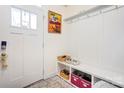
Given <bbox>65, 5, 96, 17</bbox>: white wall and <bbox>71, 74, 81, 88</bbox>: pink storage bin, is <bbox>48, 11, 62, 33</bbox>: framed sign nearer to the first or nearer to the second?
<bbox>65, 5, 96, 17</bbox>: white wall

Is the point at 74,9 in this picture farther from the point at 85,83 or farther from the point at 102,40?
the point at 85,83

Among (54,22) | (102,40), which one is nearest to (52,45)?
(54,22)

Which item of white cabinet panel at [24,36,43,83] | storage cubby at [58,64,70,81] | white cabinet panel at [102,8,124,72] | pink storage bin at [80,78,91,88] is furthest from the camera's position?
storage cubby at [58,64,70,81]

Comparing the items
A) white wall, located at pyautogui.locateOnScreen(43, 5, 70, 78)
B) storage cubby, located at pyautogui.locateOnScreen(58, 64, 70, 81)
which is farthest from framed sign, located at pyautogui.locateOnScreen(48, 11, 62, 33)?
storage cubby, located at pyautogui.locateOnScreen(58, 64, 70, 81)

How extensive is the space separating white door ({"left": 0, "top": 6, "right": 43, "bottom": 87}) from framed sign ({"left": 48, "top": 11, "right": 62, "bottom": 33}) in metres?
0.27

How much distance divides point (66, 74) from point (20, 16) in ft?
5.54

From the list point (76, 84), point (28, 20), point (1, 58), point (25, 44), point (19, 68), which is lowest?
point (76, 84)

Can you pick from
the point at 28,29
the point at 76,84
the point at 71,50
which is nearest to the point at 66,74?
the point at 76,84

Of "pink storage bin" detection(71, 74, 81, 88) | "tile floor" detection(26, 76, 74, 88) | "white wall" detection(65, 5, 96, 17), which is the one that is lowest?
"tile floor" detection(26, 76, 74, 88)

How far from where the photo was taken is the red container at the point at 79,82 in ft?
5.66

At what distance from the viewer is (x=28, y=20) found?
74.4 inches

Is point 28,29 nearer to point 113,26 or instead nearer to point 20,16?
point 20,16

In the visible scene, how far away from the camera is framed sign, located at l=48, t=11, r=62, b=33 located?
2.32m

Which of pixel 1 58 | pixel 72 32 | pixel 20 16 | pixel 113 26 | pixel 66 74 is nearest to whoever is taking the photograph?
pixel 1 58
